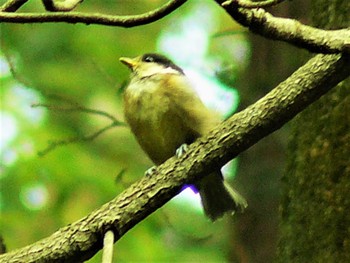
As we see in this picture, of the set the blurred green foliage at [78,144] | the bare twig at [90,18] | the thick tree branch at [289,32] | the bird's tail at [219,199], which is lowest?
the blurred green foliage at [78,144]

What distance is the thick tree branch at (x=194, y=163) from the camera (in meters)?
1.62

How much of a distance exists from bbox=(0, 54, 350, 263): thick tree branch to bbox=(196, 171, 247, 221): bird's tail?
0.75 meters

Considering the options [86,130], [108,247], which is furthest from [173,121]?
[86,130]

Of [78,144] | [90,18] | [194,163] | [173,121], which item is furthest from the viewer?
[78,144]

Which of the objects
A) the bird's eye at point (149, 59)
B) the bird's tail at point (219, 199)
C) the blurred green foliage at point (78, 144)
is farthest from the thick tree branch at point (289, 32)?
the blurred green foliage at point (78, 144)

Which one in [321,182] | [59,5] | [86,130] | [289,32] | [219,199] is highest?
[59,5]

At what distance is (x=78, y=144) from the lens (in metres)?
3.38

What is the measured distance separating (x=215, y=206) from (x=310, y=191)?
0.40 metres

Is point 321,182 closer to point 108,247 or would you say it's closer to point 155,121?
point 155,121

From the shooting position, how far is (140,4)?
3660mm

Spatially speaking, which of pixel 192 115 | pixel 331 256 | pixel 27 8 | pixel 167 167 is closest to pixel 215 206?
pixel 192 115

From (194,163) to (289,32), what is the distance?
0.40 m

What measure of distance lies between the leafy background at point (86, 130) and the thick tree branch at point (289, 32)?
139 cm

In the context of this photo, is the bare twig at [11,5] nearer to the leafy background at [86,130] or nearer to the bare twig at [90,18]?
the bare twig at [90,18]
